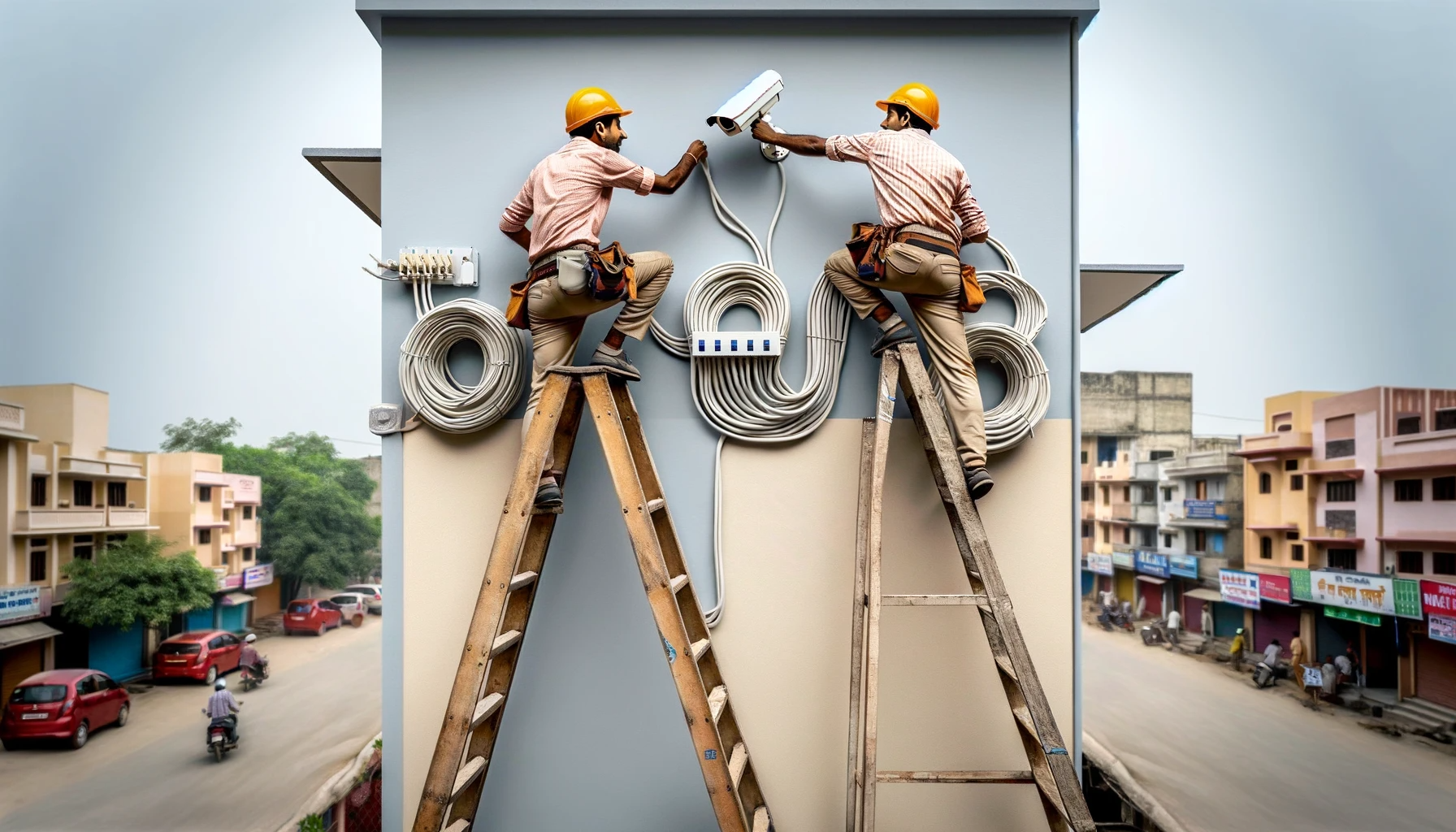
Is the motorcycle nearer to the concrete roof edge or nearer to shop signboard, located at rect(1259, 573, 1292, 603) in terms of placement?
the concrete roof edge

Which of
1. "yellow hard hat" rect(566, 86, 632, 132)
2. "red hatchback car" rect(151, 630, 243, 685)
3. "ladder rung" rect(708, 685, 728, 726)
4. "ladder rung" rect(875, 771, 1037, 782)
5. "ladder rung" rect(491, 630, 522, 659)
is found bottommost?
"red hatchback car" rect(151, 630, 243, 685)

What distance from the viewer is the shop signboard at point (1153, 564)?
7461mm

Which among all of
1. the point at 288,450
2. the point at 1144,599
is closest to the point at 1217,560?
the point at 1144,599

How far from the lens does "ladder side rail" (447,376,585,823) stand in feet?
7.13

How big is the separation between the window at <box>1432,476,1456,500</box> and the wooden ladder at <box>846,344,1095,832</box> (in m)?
4.04

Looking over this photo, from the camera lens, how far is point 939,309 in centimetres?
233

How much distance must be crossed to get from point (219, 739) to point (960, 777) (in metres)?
7.35

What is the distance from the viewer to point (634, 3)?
252 cm

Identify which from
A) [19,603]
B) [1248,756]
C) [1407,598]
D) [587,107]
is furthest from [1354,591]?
[19,603]

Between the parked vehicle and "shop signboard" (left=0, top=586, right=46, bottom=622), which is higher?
"shop signboard" (left=0, top=586, right=46, bottom=622)

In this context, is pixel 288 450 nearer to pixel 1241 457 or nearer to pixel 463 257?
pixel 463 257

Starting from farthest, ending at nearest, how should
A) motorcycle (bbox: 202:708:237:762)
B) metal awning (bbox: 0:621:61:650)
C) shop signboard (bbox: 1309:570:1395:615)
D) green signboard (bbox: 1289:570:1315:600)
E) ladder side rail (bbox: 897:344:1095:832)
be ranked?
1. motorcycle (bbox: 202:708:237:762)
2. green signboard (bbox: 1289:570:1315:600)
3. metal awning (bbox: 0:621:61:650)
4. shop signboard (bbox: 1309:570:1395:615)
5. ladder side rail (bbox: 897:344:1095:832)

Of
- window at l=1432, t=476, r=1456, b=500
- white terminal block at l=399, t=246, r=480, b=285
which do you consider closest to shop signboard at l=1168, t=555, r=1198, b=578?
window at l=1432, t=476, r=1456, b=500

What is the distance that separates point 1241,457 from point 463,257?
283 inches
